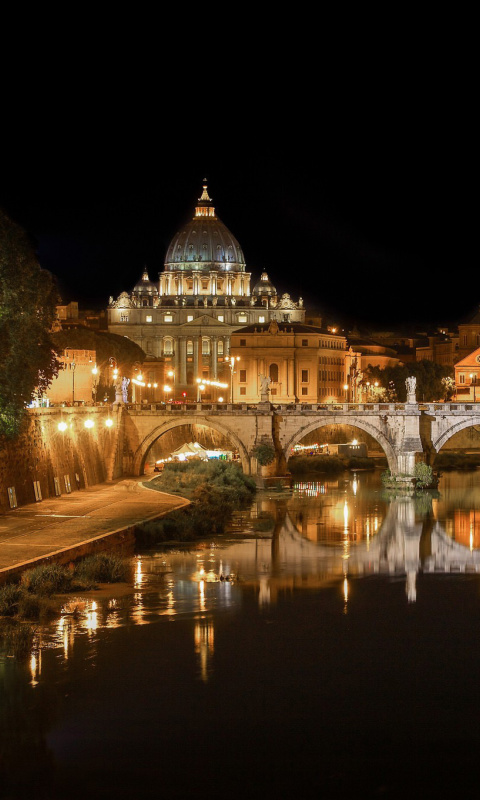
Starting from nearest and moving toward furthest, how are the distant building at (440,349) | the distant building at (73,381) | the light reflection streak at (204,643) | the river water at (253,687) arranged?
the river water at (253,687) < the light reflection streak at (204,643) < the distant building at (73,381) < the distant building at (440,349)

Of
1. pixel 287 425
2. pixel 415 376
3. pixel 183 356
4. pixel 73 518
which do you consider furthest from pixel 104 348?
pixel 73 518

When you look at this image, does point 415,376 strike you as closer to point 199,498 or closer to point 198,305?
point 198,305

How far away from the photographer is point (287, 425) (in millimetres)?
53031

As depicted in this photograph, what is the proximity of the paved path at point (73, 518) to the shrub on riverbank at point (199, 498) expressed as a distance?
1.69ft

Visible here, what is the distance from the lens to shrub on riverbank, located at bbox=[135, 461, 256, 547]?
33875 mm

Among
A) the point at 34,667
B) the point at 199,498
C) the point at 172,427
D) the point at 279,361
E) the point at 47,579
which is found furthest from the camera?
the point at 279,361

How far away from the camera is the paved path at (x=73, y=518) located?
26812mm

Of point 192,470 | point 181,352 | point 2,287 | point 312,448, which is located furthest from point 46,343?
point 181,352

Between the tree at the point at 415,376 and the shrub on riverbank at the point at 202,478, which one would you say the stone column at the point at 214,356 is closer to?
the tree at the point at 415,376

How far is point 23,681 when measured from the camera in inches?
787

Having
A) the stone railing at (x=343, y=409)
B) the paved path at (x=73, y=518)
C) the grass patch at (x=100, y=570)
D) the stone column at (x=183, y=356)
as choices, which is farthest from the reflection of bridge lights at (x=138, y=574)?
the stone column at (x=183, y=356)

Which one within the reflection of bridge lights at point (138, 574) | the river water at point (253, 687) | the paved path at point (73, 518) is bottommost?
the river water at point (253, 687)

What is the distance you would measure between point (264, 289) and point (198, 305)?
29.5ft

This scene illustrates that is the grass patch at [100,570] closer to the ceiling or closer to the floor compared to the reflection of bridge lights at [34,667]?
closer to the ceiling
